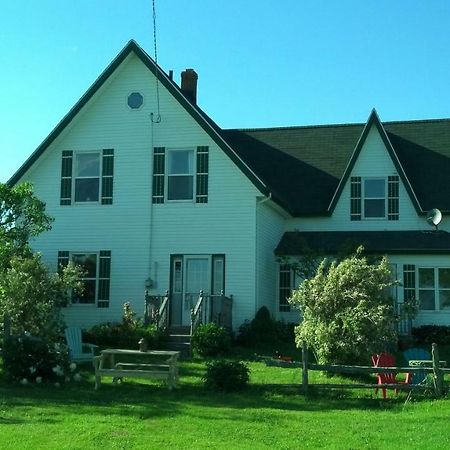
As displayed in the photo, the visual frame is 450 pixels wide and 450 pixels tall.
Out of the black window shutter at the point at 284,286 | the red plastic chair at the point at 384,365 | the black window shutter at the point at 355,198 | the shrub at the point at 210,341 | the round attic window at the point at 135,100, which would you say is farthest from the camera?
the black window shutter at the point at 355,198

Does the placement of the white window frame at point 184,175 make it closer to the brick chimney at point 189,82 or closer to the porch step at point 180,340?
the porch step at point 180,340

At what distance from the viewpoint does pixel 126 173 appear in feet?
81.5

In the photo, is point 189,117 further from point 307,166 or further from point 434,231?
point 434,231

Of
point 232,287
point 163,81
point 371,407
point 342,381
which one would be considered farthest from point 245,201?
point 371,407

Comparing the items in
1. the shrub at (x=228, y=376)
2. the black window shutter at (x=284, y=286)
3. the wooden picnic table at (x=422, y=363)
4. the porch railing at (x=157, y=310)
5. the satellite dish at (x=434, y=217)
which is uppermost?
the satellite dish at (x=434, y=217)

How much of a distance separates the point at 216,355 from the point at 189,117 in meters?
7.94

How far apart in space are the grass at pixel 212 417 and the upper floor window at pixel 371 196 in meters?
10.6

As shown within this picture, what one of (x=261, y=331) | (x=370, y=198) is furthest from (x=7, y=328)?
(x=370, y=198)

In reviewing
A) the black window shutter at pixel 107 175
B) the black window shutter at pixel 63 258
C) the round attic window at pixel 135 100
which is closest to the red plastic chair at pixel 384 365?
the black window shutter at pixel 107 175

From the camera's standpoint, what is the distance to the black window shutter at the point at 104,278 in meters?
24.7

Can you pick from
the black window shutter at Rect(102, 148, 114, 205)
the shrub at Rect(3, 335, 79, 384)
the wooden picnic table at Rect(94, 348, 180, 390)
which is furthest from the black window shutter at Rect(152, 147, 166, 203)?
the shrub at Rect(3, 335, 79, 384)

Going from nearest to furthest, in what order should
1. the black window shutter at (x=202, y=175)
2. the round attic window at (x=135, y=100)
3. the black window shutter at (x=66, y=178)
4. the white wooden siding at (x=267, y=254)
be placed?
the white wooden siding at (x=267, y=254) < the black window shutter at (x=202, y=175) < the round attic window at (x=135, y=100) < the black window shutter at (x=66, y=178)

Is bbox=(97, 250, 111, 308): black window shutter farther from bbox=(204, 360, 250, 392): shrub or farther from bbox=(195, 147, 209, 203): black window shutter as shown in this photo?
bbox=(204, 360, 250, 392): shrub

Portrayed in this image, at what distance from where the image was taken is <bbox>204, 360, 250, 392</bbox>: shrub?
593 inches
